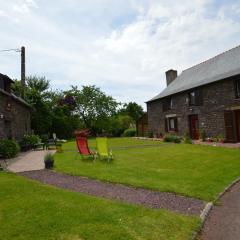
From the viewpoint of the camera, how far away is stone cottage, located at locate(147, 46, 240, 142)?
22719 millimetres

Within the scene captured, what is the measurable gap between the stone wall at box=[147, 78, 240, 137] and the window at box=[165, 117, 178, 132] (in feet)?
2.05

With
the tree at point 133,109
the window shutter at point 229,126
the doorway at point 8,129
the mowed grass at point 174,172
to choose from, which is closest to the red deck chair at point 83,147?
the mowed grass at point 174,172

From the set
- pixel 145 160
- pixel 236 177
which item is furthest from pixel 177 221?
pixel 145 160

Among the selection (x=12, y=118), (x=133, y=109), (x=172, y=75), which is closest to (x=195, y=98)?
(x=172, y=75)

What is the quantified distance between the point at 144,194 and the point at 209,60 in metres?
24.1

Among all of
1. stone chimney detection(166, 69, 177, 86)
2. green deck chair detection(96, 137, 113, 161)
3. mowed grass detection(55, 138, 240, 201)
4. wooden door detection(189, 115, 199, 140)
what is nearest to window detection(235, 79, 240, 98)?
wooden door detection(189, 115, 199, 140)

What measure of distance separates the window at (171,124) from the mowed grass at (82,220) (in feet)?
79.0

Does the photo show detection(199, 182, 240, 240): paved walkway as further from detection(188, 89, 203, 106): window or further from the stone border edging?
detection(188, 89, 203, 106): window

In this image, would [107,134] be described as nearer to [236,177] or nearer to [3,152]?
[3,152]

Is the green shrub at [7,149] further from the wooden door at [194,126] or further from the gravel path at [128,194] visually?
the wooden door at [194,126]

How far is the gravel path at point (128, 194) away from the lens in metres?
7.09

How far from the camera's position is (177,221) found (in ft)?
19.3

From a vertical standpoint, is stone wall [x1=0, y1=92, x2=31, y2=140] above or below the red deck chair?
above

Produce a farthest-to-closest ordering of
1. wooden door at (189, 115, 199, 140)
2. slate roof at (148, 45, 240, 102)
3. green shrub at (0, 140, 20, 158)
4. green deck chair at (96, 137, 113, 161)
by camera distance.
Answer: wooden door at (189, 115, 199, 140) → slate roof at (148, 45, 240, 102) → green shrub at (0, 140, 20, 158) → green deck chair at (96, 137, 113, 161)
